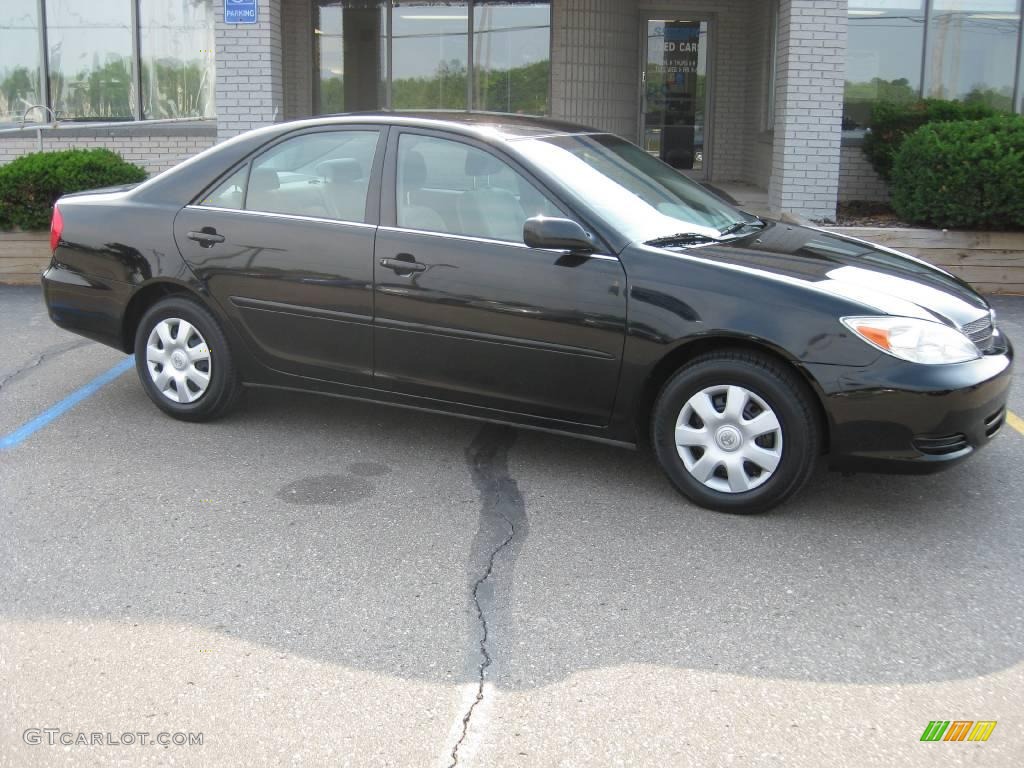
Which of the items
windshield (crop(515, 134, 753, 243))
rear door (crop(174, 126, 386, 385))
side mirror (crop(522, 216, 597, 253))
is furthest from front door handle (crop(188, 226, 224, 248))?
side mirror (crop(522, 216, 597, 253))

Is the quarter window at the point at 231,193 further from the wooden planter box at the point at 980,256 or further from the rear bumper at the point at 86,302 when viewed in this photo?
the wooden planter box at the point at 980,256

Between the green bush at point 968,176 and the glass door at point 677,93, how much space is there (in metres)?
5.32

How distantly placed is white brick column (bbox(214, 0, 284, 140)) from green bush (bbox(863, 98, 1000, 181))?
6.22 m

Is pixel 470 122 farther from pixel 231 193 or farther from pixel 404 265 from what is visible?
pixel 231 193

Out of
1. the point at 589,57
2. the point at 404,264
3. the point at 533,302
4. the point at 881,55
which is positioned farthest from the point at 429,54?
the point at 533,302

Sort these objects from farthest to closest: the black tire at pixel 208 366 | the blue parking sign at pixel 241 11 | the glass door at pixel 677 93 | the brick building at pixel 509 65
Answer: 1. the glass door at pixel 677 93
2. the brick building at pixel 509 65
3. the blue parking sign at pixel 241 11
4. the black tire at pixel 208 366

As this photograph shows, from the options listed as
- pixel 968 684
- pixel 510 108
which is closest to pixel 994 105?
pixel 510 108

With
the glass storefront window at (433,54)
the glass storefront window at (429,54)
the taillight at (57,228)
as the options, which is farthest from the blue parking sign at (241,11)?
the taillight at (57,228)

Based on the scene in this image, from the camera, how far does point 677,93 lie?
49.3 feet

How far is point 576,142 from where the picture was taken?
5547 mm

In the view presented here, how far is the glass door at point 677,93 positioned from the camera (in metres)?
14.8

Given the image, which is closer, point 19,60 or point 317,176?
point 317,176

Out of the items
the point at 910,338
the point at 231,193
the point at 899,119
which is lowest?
Result: the point at 910,338

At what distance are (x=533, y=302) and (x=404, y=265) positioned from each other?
0.67 metres
